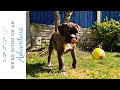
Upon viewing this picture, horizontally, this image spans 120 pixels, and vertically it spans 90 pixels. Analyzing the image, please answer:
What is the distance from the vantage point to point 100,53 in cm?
752

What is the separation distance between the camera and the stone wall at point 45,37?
9.26 meters

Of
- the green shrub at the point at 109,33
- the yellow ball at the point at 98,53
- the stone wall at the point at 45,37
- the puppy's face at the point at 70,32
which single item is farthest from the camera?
the green shrub at the point at 109,33

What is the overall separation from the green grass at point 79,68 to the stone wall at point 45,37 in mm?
817

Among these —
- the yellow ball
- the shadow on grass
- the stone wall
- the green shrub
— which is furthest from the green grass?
the green shrub

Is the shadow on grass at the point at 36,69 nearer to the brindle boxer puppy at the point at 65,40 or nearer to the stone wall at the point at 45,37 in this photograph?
the brindle boxer puppy at the point at 65,40

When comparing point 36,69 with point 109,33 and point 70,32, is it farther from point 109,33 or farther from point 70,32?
point 109,33

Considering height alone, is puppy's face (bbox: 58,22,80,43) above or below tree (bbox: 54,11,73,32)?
below

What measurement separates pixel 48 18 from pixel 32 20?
40cm

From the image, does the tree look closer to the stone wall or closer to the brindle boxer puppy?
the stone wall

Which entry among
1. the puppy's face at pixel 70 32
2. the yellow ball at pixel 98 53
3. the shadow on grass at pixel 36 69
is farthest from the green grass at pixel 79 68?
the puppy's face at pixel 70 32

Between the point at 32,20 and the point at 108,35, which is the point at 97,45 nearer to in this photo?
the point at 108,35

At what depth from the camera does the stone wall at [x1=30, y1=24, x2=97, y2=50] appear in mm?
9258

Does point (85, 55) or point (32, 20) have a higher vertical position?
point (32, 20)
